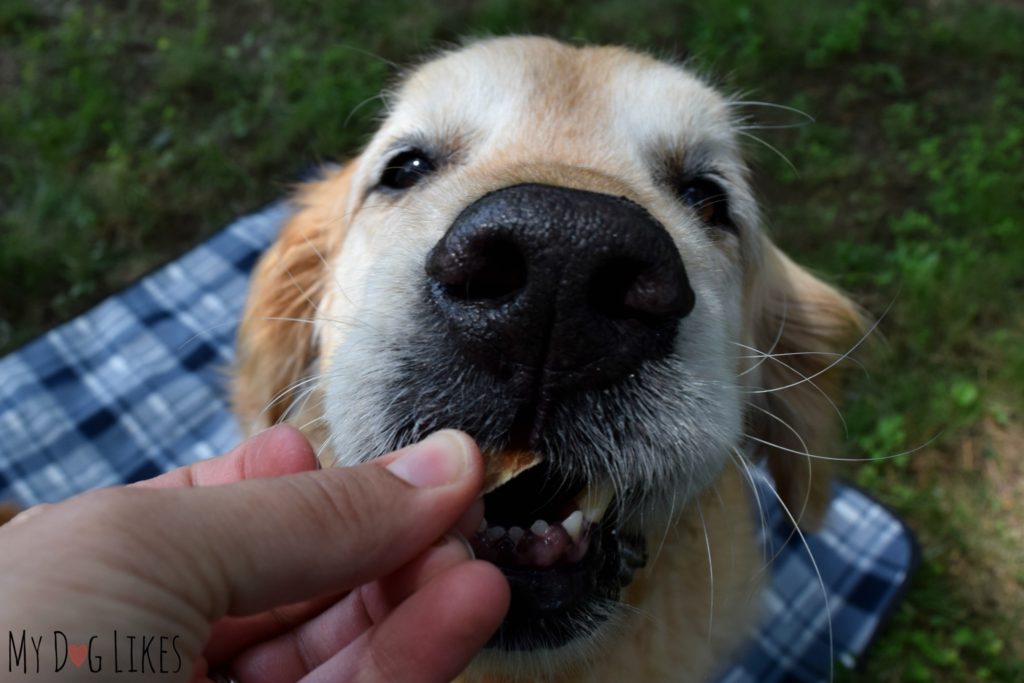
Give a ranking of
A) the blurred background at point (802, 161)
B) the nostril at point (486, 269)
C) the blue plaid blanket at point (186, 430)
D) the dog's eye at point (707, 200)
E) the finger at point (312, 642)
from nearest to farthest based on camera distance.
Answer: the nostril at point (486, 269) < the finger at point (312, 642) < the dog's eye at point (707, 200) < the blue plaid blanket at point (186, 430) < the blurred background at point (802, 161)

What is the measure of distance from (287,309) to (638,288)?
1764mm

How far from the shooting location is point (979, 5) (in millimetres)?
5047

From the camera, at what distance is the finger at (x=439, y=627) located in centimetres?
113

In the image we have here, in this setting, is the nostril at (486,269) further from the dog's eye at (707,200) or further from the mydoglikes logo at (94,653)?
the dog's eye at (707,200)

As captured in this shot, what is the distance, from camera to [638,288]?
126 cm

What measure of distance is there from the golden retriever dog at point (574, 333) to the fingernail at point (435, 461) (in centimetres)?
11

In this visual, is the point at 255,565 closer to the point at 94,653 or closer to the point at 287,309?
the point at 94,653

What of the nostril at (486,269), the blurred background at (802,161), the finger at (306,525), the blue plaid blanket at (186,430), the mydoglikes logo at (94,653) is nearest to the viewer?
the mydoglikes logo at (94,653)

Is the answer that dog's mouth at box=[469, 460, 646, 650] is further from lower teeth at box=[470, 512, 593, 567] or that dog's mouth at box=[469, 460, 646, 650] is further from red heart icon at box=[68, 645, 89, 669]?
red heart icon at box=[68, 645, 89, 669]

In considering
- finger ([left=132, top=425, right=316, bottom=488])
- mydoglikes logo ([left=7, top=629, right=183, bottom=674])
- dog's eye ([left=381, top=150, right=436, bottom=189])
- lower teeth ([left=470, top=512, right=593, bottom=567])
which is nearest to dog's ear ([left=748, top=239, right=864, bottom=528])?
dog's eye ([left=381, top=150, right=436, bottom=189])

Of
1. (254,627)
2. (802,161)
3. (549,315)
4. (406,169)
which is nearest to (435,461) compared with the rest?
(549,315)

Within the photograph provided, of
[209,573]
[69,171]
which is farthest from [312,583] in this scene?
[69,171]

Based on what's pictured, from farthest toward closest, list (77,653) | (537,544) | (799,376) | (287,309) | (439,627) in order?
(287,309)
(799,376)
(537,544)
(439,627)
(77,653)

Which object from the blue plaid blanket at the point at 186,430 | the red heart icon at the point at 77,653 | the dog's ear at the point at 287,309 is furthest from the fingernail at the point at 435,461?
the blue plaid blanket at the point at 186,430
